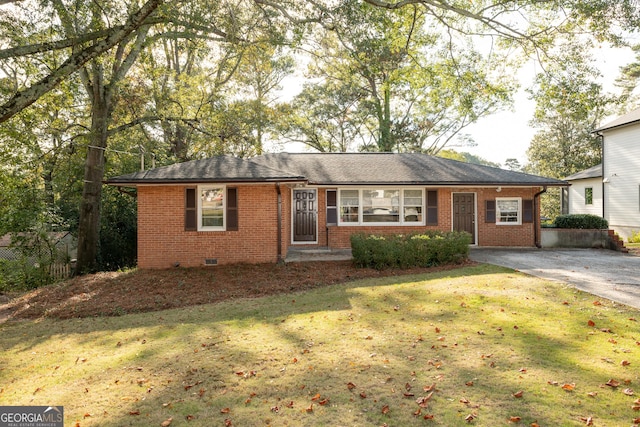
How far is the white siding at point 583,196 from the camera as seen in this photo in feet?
83.9

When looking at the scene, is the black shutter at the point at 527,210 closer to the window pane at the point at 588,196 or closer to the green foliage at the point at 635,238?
the green foliage at the point at 635,238

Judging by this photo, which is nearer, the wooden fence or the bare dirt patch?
the bare dirt patch

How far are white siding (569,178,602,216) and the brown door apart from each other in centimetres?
1463

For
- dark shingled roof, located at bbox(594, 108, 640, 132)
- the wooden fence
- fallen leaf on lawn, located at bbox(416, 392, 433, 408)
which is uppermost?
dark shingled roof, located at bbox(594, 108, 640, 132)

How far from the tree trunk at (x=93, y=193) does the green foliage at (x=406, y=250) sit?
10.6m

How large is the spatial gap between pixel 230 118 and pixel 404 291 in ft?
49.2

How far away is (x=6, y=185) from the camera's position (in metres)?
13.7

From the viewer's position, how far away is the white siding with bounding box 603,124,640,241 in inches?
838

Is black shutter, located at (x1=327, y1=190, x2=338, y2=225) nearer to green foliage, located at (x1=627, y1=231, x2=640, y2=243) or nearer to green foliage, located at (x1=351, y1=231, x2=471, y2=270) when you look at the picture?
green foliage, located at (x1=351, y1=231, x2=471, y2=270)

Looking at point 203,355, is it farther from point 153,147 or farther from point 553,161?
point 553,161

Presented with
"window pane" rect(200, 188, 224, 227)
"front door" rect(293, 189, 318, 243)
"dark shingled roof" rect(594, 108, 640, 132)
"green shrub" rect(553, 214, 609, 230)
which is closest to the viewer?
"window pane" rect(200, 188, 224, 227)

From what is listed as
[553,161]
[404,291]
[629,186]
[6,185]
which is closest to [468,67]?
[404,291]

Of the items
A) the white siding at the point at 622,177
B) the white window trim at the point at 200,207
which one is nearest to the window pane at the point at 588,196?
the white siding at the point at 622,177

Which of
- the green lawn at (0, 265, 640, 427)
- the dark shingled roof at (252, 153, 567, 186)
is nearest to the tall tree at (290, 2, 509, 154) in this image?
the dark shingled roof at (252, 153, 567, 186)
